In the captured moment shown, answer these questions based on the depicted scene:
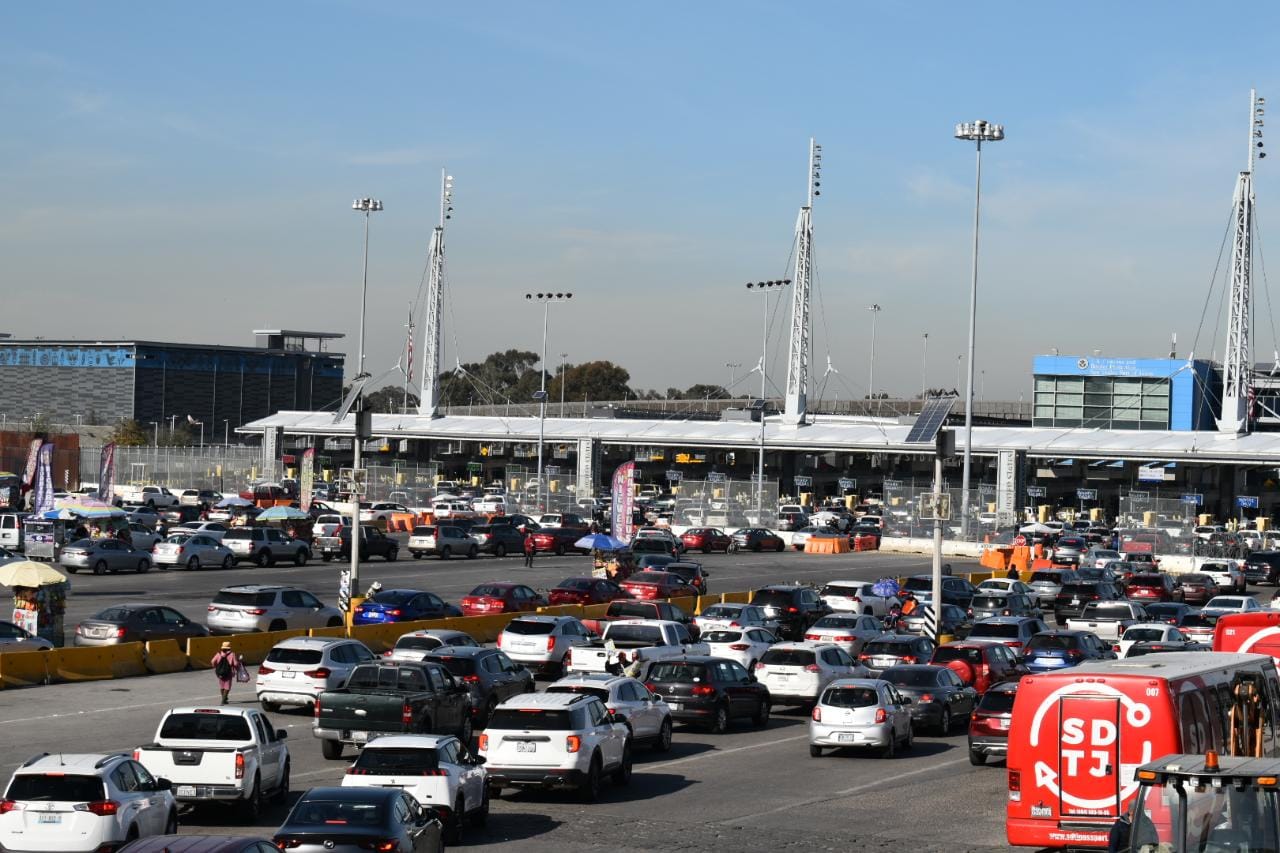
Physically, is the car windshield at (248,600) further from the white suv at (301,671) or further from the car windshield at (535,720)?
the car windshield at (535,720)

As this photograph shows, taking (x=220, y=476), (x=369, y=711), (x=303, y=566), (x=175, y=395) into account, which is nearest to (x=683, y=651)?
(x=369, y=711)

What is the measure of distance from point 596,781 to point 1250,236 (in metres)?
79.4

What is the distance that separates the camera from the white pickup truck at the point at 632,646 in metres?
32.3

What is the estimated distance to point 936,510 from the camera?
134 feet

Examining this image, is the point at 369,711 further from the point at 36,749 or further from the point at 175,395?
the point at 175,395

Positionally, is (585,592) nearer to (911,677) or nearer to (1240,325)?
(911,677)

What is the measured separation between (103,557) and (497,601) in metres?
19.2

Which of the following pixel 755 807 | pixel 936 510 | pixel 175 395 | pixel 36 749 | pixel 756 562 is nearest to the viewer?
pixel 755 807

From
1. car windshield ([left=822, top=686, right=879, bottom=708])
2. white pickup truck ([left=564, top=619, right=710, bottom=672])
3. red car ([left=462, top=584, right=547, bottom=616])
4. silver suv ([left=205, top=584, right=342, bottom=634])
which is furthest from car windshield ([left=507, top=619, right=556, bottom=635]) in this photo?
car windshield ([left=822, top=686, right=879, bottom=708])

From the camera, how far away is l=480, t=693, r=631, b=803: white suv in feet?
72.0

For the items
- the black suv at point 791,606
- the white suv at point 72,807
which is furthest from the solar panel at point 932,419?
the white suv at point 72,807

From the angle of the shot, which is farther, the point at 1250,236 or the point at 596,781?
the point at 1250,236

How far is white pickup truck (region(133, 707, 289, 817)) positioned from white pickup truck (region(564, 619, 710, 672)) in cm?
1231

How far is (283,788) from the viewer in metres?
20.8
